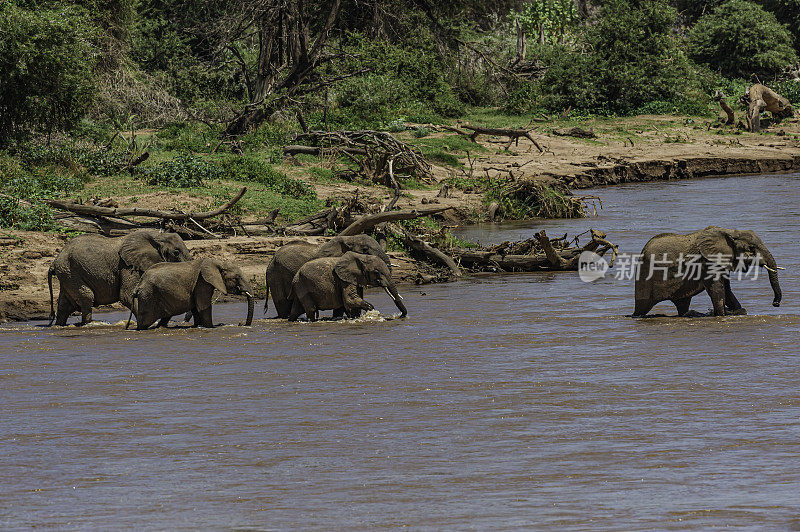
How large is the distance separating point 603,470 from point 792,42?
42.0 m

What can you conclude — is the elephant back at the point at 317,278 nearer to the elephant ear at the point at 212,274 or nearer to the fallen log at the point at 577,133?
the elephant ear at the point at 212,274

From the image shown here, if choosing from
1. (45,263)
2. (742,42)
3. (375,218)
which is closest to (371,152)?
(375,218)

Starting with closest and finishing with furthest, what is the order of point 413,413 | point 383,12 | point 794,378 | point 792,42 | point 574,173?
point 413,413, point 794,378, point 574,173, point 383,12, point 792,42

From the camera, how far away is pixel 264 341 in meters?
12.4

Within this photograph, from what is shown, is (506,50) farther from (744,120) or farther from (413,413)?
(413,413)

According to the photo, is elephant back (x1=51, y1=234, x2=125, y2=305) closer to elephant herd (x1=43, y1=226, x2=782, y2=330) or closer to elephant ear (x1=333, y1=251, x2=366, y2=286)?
elephant herd (x1=43, y1=226, x2=782, y2=330)

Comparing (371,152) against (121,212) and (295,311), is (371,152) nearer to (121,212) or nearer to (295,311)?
(121,212)

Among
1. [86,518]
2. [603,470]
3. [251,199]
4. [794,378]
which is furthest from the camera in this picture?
[251,199]

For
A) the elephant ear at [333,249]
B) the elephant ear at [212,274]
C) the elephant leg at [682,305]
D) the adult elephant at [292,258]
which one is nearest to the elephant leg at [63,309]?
the elephant ear at [212,274]

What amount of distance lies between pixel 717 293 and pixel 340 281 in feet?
14.7

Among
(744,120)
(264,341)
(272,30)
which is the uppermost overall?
(272,30)

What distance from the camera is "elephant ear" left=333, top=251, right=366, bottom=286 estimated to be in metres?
13.4

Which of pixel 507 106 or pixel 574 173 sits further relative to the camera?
pixel 507 106

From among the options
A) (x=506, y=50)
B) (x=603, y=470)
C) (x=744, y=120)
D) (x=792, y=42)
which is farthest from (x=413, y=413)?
(x=792, y=42)
